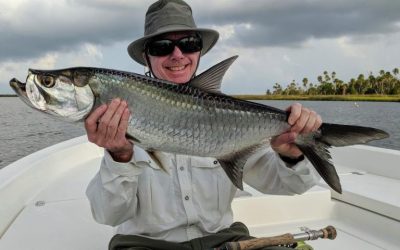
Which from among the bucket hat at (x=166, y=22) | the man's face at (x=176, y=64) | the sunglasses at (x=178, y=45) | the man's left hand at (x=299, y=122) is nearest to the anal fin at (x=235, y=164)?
the man's left hand at (x=299, y=122)

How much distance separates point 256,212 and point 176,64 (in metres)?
1.89

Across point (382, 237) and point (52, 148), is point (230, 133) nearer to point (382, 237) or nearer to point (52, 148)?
point (382, 237)

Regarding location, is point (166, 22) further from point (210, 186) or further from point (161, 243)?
point (161, 243)

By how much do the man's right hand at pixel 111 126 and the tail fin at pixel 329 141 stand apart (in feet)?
3.56

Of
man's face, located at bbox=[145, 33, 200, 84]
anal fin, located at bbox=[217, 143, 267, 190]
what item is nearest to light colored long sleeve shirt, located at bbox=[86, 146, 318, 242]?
anal fin, located at bbox=[217, 143, 267, 190]

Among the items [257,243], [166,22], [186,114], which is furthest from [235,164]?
[166,22]

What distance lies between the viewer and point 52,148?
21.3ft

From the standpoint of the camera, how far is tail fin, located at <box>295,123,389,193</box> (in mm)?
2441

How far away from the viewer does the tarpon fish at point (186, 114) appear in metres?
2.32

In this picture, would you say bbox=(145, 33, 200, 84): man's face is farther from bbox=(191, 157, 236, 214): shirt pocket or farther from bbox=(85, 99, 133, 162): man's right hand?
bbox=(85, 99, 133, 162): man's right hand

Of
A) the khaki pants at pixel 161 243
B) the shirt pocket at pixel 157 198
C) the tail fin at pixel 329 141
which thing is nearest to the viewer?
the tail fin at pixel 329 141

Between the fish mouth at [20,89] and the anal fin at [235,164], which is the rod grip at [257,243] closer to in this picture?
the anal fin at [235,164]

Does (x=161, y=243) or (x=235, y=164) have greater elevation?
(x=235, y=164)

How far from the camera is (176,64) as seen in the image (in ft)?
10.7
